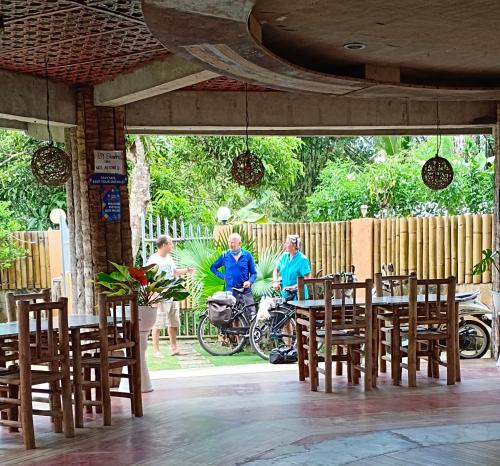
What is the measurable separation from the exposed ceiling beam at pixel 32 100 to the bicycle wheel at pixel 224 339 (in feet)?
11.6

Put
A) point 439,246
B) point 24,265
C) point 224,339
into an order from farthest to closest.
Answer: point 24,265 < point 439,246 < point 224,339

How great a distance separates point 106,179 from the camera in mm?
8461

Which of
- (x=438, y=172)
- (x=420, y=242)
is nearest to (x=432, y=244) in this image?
(x=420, y=242)

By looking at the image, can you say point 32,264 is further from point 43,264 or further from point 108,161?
point 108,161

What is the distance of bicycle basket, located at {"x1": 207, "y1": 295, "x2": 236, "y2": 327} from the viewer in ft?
34.4

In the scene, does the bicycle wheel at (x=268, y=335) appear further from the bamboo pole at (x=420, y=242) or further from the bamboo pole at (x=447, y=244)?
the bamboo pole at (x=447, y=244)

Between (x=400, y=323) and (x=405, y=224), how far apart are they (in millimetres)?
3689

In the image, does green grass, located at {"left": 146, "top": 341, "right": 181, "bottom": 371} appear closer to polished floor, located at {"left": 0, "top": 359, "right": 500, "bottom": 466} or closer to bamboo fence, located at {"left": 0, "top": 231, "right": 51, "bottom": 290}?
polished floor, located at {"left": 0, "top": 359, "right": 500, "bottom": 466}

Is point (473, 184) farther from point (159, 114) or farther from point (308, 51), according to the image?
point (308, 51)

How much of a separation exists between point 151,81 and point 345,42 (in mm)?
2229

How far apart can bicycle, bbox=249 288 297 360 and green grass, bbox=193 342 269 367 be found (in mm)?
156

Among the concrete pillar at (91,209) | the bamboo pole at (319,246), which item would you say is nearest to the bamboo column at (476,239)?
the bamboo pole at (319,246)

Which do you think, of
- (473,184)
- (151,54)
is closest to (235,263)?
(151,54)

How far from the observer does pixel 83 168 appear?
8.41m
